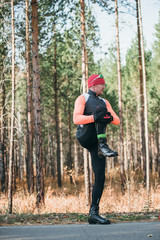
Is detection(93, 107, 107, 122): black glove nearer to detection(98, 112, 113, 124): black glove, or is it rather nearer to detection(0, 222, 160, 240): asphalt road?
detection(98, 112, 113, 124): black glove

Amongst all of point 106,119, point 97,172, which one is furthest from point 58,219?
point 106,119

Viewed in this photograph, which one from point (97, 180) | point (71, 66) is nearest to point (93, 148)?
point (97, 180)

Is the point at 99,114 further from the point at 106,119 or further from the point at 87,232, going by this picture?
the point at 87,232

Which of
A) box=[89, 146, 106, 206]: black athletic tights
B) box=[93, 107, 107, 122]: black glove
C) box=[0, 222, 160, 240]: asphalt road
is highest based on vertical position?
box=[93, 107, 107, 122]: black glove

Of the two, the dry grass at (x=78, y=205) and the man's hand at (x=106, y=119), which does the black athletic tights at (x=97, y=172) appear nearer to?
the man's hand at (x=106, y=119)

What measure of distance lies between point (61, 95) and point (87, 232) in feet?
70.3

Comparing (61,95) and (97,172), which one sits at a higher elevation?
(61,95)

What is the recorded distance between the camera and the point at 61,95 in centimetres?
2441

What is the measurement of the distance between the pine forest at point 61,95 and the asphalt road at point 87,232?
2118mm

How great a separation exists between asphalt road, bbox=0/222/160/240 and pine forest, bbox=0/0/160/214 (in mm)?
2118

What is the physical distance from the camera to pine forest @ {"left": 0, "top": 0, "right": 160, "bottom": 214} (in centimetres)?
1021

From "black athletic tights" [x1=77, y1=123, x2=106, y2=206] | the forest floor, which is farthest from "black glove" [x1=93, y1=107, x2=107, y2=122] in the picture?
the forest floor

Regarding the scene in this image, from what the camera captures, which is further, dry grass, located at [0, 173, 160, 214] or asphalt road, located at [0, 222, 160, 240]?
dry grass, located at [0, 173, 160, 214]

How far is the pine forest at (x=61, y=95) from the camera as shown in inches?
402
